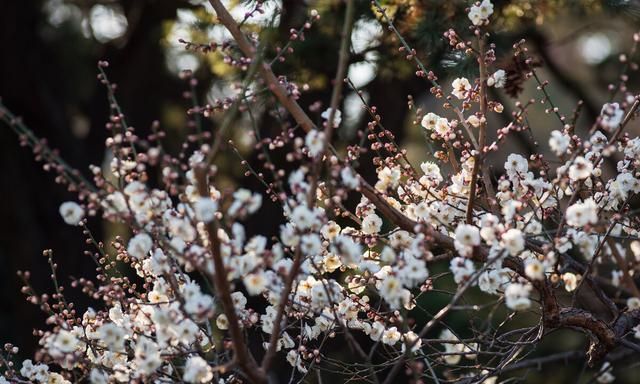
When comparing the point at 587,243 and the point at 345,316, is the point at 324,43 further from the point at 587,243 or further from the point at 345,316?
the point at 587,243

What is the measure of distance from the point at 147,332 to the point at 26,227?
358 centimetres

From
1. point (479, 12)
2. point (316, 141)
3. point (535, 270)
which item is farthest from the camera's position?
point (479, 12)

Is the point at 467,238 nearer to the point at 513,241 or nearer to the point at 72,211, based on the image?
the point at 513,241

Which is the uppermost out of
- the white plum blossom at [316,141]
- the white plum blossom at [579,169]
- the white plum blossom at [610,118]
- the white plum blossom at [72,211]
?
the white plum blossom at [72,211]

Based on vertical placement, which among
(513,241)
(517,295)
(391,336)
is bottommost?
(517,295)

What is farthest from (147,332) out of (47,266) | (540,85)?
(47,266)

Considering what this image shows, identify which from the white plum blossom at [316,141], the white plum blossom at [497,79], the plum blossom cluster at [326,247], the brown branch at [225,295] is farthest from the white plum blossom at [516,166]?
the brown branch at [225,295]

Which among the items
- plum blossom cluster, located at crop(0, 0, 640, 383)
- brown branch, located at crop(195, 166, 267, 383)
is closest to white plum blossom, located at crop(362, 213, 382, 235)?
plum blossom cluster, located at crop(0, 0, 640, 383)

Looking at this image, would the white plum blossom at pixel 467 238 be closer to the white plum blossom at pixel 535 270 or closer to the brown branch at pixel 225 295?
the white plum blossom at pixel 535 270

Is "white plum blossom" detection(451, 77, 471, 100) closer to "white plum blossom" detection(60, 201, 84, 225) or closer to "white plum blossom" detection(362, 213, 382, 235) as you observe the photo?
"white plum blossom" detection(362, 213, 382, 235)

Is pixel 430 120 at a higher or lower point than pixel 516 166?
higher

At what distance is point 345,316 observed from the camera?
6.90ft

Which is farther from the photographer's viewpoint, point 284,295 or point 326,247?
point 326,247

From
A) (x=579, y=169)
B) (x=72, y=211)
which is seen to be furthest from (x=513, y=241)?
(x=72, y=211)
